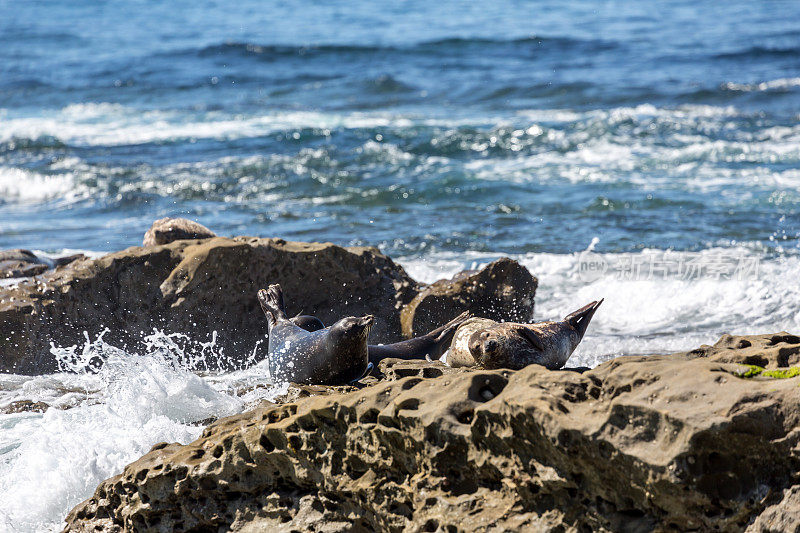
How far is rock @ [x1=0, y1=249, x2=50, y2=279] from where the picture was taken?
706 centimetres

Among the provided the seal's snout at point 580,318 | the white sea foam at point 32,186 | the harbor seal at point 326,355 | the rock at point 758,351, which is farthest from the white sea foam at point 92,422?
the white sea foam at point 32,186

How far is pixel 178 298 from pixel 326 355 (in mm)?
2145

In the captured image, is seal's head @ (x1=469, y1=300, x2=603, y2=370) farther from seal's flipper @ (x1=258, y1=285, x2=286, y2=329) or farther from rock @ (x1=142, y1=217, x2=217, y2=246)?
rock @ (x1=142, y1=217, x2=217, y2=246)

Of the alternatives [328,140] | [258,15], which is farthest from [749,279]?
[258,15]

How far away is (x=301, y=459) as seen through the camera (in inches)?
141

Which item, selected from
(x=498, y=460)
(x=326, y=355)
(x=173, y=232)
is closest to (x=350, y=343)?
(x=326, y=355)

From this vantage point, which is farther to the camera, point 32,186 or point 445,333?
point 32,186

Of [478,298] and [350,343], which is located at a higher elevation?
[350,343]

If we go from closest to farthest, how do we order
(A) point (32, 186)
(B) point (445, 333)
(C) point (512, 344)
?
(C) point (512, 344) < (B) point (445, 333) < (A) point (32, 186)

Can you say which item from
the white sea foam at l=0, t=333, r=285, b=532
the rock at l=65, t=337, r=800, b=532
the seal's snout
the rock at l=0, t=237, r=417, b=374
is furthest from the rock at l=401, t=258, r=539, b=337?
the rock at l=65, t=337, r=800, b=532

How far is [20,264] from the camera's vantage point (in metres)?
7.27

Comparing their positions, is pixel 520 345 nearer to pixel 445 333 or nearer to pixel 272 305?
pixel 445 333

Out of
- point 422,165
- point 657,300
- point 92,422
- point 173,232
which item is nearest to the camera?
point 92,422

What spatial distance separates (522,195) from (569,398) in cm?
897
